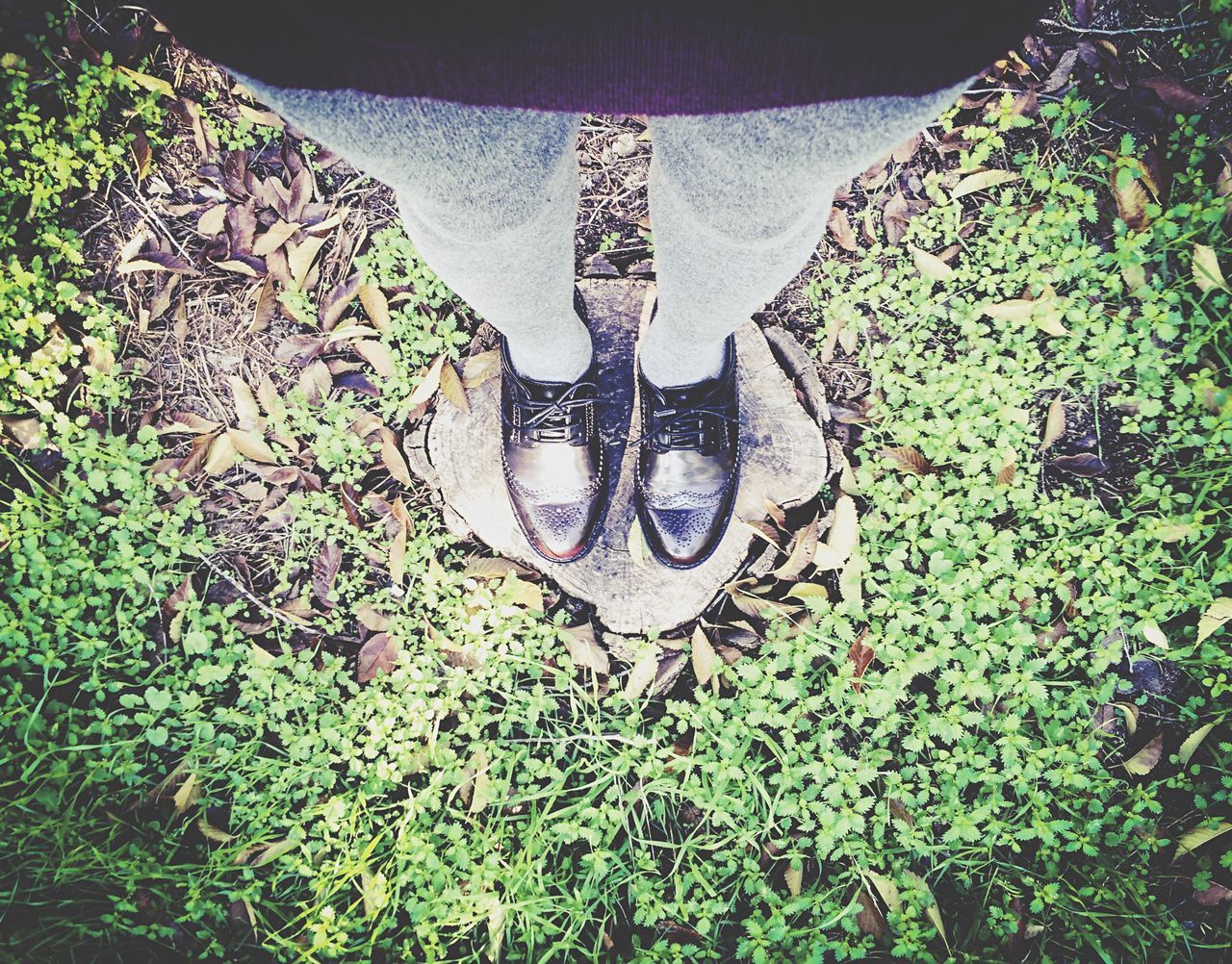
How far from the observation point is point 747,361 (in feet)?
6.95

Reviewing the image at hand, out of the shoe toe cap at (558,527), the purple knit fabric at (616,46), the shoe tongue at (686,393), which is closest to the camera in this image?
the purple knit fabric at (616,46)

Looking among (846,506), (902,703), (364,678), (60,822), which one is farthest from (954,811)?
(60,822)

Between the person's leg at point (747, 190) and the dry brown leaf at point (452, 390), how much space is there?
0.83 metres

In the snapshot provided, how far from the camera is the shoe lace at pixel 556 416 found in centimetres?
182

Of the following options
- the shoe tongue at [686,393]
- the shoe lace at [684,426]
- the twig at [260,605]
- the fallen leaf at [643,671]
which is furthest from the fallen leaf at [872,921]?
the twig at [260,605]

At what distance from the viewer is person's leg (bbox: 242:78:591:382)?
2.58ft

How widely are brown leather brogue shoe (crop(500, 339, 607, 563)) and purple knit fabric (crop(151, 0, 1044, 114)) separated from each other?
1.11 meters

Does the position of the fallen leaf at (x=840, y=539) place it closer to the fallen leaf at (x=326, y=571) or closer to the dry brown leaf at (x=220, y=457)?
the fallen leaf at (x=326, y=571)

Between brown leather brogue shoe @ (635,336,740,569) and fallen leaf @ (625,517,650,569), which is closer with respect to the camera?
brown leather brogue shoe @ (635,336,740,569)

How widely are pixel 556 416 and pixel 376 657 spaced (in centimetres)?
91

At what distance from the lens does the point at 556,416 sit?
1830 mm

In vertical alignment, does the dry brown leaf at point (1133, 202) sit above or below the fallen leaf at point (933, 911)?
above

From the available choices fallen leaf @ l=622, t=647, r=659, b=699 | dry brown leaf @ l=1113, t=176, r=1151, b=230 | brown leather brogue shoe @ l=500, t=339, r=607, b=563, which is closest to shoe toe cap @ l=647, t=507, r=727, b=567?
brown leather brogue shoe @ l=500, t=339, r=607, b=563

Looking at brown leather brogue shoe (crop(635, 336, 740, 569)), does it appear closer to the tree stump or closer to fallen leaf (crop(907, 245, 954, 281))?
the tree stump
